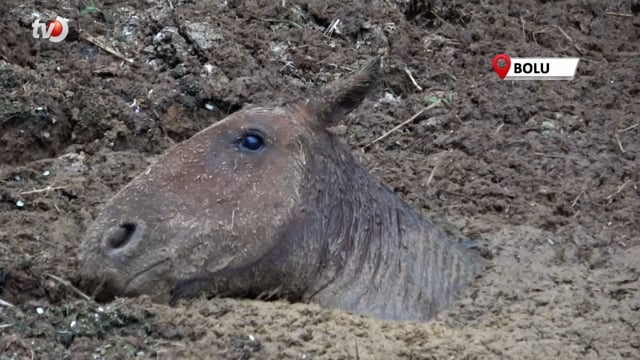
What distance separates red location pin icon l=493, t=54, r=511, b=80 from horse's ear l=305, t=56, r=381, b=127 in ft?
Answer: 9.02

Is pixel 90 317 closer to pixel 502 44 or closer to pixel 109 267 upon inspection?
pixel 109 267

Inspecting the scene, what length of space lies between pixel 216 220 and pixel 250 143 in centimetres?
52

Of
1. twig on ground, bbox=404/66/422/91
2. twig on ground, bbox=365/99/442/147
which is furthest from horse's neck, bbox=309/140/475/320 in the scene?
twig on ground, bbox=404/66/422/91

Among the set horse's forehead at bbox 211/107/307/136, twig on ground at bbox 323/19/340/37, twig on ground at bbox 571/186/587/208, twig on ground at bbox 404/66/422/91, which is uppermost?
twig on ground at bbox 571/186/587/208

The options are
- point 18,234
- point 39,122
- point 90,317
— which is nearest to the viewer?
point 90,317

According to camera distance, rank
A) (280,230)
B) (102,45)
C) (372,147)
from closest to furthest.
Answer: (280,230) → (372,147) → (102,45)

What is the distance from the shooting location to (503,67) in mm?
9344

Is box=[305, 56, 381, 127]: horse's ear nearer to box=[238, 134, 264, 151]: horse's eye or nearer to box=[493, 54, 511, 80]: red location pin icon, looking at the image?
box=[238, 134, 264, 151]: horse's eye

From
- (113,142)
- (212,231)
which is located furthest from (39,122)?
(212,231)

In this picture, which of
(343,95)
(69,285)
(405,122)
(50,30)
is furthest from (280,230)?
(50,30)

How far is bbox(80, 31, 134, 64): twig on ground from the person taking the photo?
8828mm

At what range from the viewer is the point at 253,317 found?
552cm

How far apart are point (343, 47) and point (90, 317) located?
188 inches

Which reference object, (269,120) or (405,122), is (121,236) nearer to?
(269,120)
